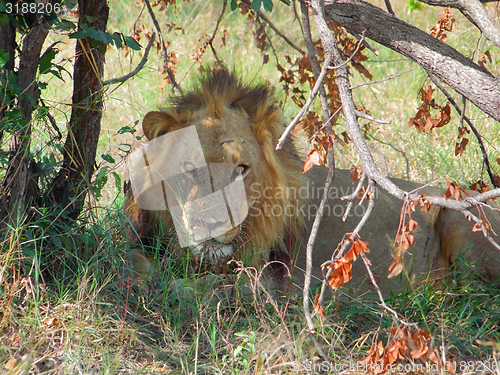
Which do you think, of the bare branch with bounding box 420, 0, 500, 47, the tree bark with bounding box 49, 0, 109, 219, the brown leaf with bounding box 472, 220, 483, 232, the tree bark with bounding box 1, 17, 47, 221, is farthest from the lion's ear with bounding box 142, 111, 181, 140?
the brown leaf with bounding box 472, 220, 483, 232

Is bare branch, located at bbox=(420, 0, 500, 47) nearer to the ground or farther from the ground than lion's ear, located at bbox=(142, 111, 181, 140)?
farther from the ground

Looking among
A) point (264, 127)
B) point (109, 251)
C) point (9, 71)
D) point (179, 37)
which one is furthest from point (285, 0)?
point (179, 37)

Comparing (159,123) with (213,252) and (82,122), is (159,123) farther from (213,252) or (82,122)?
(213,252)

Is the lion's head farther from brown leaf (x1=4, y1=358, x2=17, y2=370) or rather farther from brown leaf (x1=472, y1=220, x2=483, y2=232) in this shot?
brown leaf (x1=472, y1=220, x2=483, y2=232)

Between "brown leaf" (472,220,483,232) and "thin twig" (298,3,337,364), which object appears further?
"thin twig" (298,3,337,364)

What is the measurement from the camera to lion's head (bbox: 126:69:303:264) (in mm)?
2961

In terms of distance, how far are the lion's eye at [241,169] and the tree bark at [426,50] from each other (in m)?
0.94

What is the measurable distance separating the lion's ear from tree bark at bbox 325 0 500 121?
1123mm

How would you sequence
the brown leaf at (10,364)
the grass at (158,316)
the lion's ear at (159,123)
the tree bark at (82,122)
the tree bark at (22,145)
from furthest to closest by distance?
the lion's ear at (159,123), the tree bark at (82,122), the tree bark at (22,145), the grass at (158,316), the brown leaf at (10,364)

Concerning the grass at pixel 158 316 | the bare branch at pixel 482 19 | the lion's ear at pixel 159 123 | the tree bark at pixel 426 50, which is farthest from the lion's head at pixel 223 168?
the bare branch at pixel 482 19

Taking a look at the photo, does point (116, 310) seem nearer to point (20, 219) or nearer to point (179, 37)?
point (20, 219)

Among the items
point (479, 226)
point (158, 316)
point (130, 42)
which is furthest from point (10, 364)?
point (479, 226)

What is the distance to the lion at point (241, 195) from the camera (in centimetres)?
298

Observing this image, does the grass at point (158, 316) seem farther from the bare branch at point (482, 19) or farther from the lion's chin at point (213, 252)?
the bare branch at point (482, 19)
